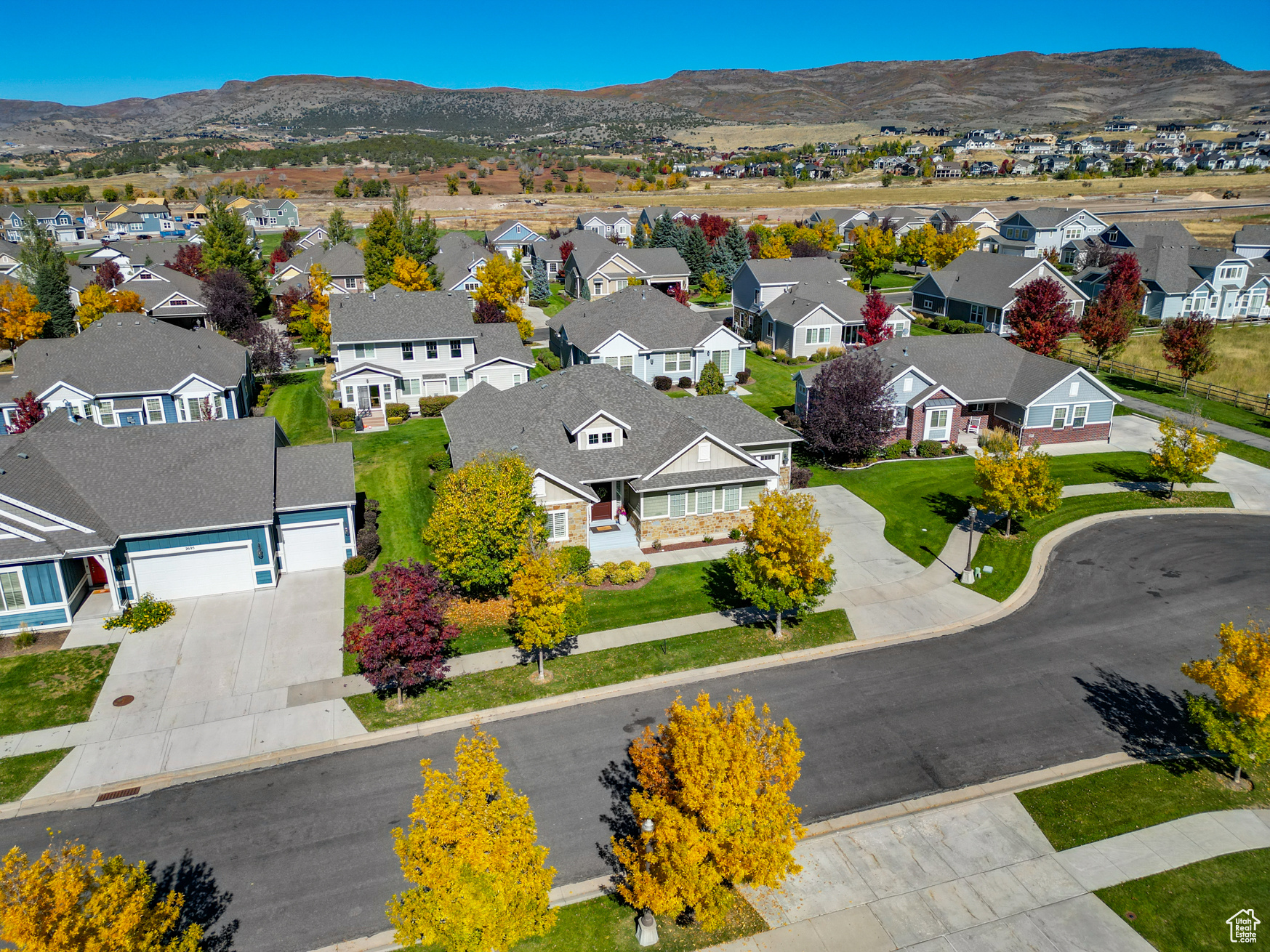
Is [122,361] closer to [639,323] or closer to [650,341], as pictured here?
[639,323]

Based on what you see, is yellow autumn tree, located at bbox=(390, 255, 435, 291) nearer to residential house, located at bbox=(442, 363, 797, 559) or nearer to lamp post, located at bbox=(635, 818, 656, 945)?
residential house, located at bbox=(442, 363, 797, 559)

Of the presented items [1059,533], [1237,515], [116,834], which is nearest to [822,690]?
[1059,533]

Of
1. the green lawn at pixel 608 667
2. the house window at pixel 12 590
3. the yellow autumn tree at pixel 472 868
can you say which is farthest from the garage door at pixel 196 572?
the yellow autumn tree at pixel 472 868

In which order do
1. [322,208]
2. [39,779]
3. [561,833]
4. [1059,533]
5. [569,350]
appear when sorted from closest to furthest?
[561,833] < [39,779] < [1059,533] < [569,350] < [322,208]

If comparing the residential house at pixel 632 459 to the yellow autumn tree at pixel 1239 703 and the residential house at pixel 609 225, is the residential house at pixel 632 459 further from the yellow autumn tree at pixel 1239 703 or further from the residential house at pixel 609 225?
the residential house at pixel 609 225

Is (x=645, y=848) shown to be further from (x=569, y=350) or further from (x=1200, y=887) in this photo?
(x=569, y=350)

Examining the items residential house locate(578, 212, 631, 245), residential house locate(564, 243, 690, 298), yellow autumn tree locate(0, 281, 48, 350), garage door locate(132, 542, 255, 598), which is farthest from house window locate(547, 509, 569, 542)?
residential house locate(578, 212, 631, 245)
